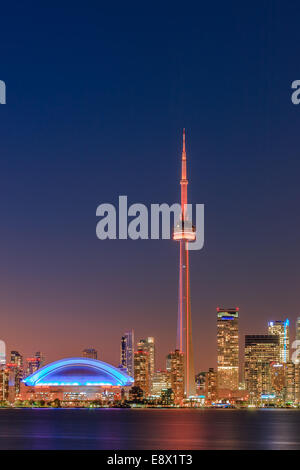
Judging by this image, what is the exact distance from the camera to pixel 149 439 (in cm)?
13025
